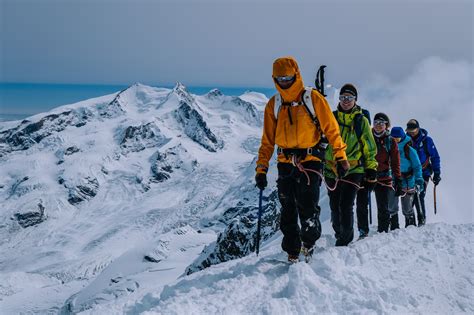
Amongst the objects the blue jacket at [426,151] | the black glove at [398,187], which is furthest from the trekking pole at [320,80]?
the blue jacket at [426,151]

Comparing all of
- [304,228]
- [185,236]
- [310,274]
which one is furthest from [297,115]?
[185,236]

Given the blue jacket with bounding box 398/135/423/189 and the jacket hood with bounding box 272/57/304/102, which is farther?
the blue jacket with bounding box 398/135/423/189

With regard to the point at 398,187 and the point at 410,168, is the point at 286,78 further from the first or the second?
the point at 410,168

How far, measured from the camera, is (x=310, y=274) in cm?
664

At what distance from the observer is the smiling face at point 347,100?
9031 millimetres

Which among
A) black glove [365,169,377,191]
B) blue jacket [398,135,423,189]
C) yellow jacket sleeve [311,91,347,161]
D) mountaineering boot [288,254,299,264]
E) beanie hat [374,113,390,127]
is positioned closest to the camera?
yellow jacket sleeve [311,91,347,161]

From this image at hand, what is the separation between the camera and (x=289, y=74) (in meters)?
7.06

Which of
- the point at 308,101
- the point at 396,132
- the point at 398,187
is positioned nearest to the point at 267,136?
the point at 308,101

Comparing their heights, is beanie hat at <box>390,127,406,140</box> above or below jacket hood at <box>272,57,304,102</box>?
below

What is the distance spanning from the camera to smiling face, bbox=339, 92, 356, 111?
29.6 ft

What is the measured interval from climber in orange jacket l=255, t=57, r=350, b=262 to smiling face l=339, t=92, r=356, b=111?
73.2 inches

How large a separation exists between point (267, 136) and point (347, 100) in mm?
2185

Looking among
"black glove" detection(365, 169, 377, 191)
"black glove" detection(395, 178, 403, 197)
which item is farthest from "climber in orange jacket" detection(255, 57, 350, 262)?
"black glove" detection(395, 178, 403, 197)

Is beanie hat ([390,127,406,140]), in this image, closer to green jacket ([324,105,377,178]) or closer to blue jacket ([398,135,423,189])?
blue jacket ([398,135,423,189])
